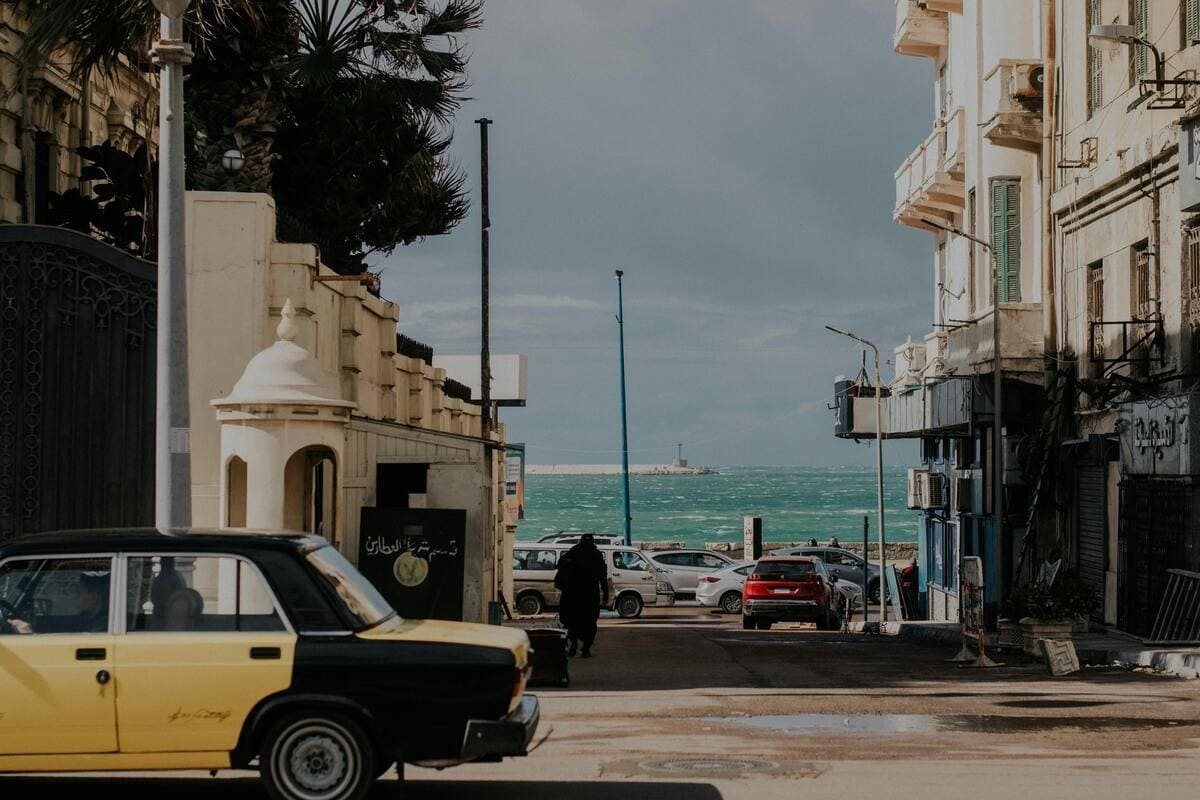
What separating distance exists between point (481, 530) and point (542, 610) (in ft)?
63.5

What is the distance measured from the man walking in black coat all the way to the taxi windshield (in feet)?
41.0

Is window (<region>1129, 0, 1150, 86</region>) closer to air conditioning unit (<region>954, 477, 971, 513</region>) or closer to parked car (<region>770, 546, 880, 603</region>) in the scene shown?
air conditioning unit (<region>954, 477, 971, 513</region>)

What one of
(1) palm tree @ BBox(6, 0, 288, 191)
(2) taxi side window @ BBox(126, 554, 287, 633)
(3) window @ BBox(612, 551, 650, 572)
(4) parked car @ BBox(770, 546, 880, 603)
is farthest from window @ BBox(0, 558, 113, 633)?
(4) parked car @ BBox(770, 546, 880, 603)

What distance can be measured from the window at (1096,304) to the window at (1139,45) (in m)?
3.47

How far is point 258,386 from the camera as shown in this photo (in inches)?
651

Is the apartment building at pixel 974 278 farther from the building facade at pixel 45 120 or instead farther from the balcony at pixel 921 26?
the building facade at pixel 45 120

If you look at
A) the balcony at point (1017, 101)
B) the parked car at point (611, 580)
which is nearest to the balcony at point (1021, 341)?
the balcony at point (1017, 101)

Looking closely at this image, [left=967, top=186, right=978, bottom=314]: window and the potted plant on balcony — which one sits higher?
[left=967, top=186, right=978, bottom=314]: window

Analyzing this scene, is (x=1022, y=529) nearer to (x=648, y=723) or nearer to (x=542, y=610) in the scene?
(x=542, y=610)

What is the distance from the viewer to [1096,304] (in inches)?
1139

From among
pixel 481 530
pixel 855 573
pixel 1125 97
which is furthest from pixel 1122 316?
pixel 855 573

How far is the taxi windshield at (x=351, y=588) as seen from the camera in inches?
379

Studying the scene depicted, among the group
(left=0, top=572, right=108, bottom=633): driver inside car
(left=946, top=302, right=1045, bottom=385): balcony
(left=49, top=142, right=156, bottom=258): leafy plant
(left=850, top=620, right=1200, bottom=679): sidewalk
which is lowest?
(left=850, top=620, right=1200, bottom=679): sidewalk

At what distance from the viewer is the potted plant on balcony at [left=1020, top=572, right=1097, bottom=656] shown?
23578 mm
